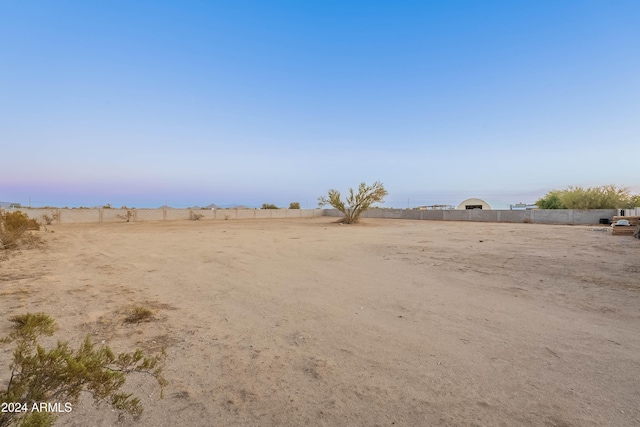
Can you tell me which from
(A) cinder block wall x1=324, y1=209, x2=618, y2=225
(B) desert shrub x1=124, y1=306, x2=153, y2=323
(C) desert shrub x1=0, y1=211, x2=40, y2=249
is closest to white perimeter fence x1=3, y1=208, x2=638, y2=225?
(A) cinder block wall x1=324, y1=209, x2=618, y2=225

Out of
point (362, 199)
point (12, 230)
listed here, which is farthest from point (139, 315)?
point (362, 199)

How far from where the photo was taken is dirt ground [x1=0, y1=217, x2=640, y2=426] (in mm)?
2338

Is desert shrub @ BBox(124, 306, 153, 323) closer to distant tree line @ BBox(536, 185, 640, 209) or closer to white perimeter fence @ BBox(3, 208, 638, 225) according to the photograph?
white perimeter fence @ BBox(3, 208, 638, 225)

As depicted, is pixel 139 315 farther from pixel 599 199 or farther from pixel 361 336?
pixel 599 199

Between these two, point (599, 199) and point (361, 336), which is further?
point (599, 199)

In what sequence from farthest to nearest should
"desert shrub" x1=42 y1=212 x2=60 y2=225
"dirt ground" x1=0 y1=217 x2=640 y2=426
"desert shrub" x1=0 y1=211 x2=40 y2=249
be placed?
"desert shrub" x1=42 y1=212 x2=60 y2=225, "desert shrub" x1=0 y1=211 x2=40 y2=249, "dirt ground" x1=0 y1=217 x2=640 y2=426

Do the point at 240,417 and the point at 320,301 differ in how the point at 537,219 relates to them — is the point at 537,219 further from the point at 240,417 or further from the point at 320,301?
the point at 240,417

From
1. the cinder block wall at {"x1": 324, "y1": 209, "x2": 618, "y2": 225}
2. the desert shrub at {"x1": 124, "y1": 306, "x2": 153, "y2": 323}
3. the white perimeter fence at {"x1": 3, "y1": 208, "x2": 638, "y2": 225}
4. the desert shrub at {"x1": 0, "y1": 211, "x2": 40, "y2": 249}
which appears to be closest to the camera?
the desert shrub at {"x1": 124, "y1": 306, "x2": 153, "y2": 323}

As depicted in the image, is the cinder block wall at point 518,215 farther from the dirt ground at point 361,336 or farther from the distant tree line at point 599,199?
the dirt ground at point 361,336

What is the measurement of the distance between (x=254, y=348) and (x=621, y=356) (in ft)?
→ 11.7

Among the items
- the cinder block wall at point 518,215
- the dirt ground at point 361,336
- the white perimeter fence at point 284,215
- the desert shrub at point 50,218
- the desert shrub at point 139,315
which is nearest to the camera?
the dirt ground at point 361,336

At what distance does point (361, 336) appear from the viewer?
142 inches

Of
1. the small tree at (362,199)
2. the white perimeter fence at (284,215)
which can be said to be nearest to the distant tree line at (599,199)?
the white perimeter fence at (284,215)

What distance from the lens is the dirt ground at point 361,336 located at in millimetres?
2338
